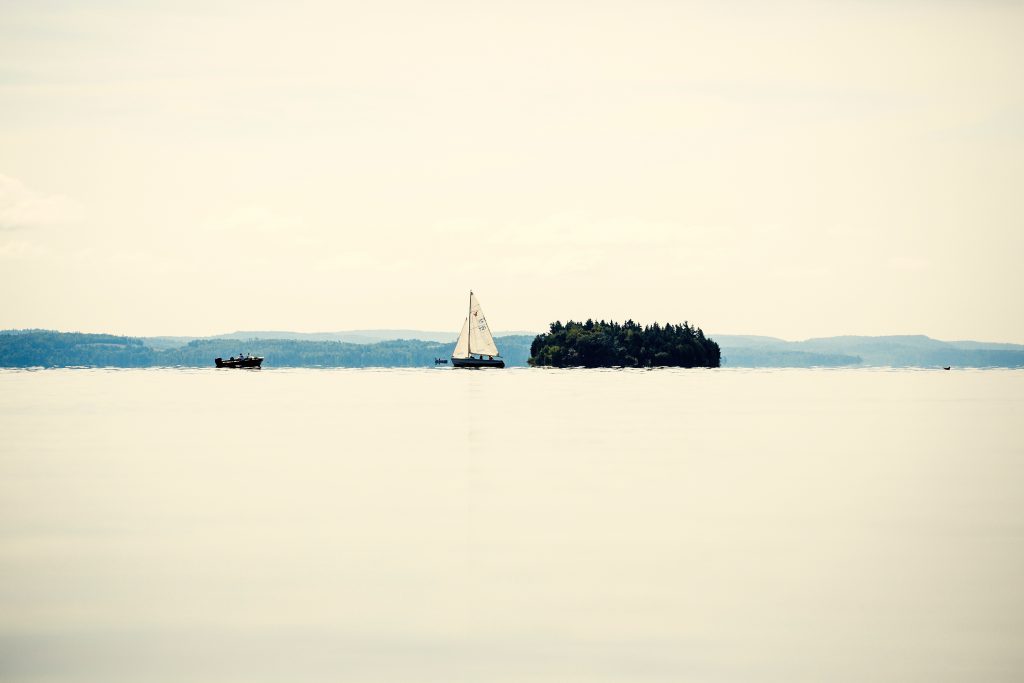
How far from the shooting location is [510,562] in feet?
71.2

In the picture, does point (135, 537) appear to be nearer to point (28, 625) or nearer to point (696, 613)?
point (28, 625)

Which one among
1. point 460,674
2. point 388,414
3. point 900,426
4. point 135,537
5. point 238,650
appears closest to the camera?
point 460,674

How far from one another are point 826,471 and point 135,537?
2156 centimetres

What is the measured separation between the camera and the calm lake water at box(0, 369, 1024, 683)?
1551 centimetres

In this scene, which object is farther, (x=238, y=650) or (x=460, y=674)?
(x=238, y=650)

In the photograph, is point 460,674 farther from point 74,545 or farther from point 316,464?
point 316,464

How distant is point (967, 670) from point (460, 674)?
619 cm

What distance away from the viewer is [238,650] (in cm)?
1584

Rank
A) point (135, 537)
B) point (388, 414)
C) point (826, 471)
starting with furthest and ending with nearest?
1. point (388, 414)
2. point (826, 471)
3. point (135, 537)

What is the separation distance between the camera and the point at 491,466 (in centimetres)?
3897

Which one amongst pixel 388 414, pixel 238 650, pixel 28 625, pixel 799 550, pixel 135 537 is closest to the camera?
pixel 238 650

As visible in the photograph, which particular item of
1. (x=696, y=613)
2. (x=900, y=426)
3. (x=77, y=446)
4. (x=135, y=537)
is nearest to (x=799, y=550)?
(x=696, y=613)

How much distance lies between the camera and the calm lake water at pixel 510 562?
15508mm

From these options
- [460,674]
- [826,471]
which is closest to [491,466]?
[826,471]
